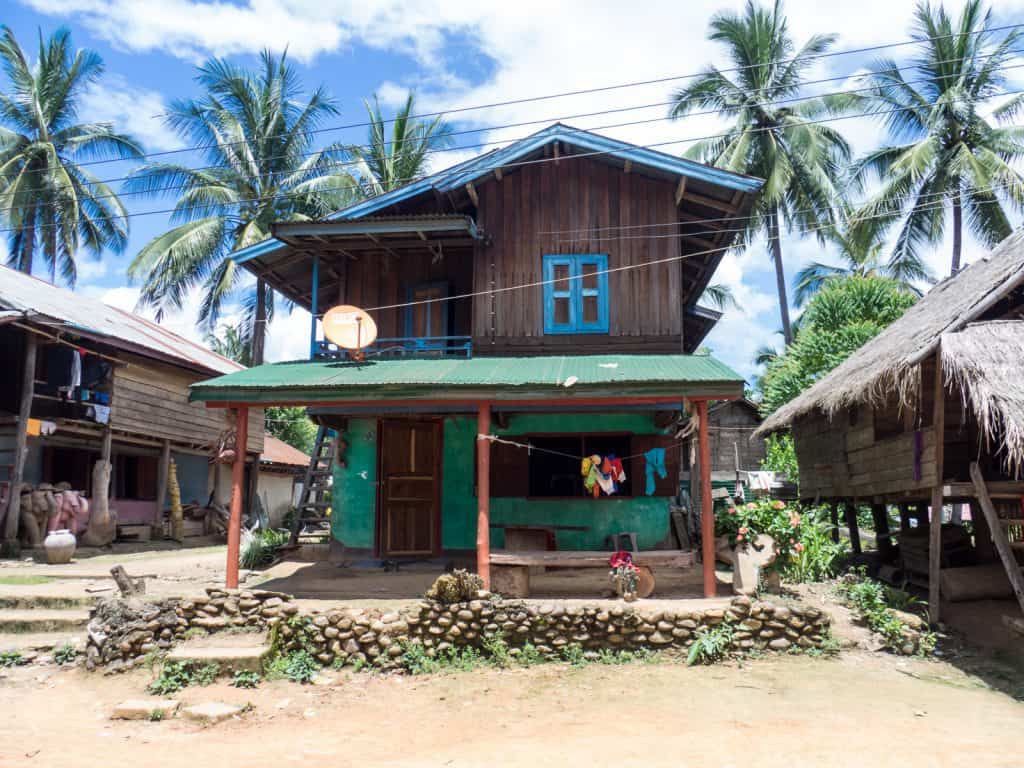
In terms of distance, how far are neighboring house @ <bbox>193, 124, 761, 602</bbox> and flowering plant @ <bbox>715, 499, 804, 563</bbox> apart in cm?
171

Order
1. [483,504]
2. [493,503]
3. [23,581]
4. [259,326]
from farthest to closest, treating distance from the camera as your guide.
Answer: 1. [259,326]
2. [493,503]
3. [23,581]
4. [483,504]

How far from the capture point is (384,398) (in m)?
9.48

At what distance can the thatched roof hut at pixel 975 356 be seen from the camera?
27.3 feet

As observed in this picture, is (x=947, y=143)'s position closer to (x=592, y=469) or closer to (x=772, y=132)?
(x=772, y=132)

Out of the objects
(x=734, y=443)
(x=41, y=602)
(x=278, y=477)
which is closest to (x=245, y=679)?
(x=41, y=602)

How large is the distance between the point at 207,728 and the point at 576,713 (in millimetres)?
3330

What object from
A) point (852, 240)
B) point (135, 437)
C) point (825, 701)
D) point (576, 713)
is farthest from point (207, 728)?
point (852, 240)

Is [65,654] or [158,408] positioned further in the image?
[158,408]

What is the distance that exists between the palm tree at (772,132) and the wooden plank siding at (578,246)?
1355cm

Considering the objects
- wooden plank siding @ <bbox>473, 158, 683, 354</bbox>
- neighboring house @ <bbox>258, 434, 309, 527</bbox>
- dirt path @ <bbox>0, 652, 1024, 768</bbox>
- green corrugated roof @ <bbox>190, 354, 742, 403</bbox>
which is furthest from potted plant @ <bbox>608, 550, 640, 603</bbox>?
neighboring house @ <bbox>258, 434, 309, 527</bbox>

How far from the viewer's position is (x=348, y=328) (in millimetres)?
11141

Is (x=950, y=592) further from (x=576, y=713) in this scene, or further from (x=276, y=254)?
(x=276, y=254)

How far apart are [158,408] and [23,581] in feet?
26.4

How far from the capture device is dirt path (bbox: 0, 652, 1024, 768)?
5738 millimetres
